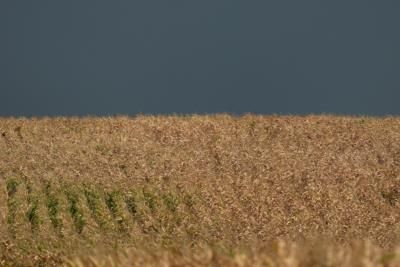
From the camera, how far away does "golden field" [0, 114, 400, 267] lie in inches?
1160

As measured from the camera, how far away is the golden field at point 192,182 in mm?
29453

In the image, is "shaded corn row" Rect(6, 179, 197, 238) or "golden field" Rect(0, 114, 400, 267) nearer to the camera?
"golden field" Rect(0, 114, 400, 267)

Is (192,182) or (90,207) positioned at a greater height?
(192,182)

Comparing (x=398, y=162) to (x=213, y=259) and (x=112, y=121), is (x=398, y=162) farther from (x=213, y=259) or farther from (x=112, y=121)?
(x=213, y=259)

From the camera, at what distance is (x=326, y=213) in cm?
3312

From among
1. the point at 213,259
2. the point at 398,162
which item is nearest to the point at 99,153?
the point at 398,162

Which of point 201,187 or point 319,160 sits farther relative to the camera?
point 319,160

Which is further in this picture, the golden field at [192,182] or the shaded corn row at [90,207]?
the shaded corn row at [90,207]

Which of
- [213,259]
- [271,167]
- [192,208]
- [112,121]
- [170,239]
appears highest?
[112,121]

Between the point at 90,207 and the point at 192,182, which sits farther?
the point at 192,182

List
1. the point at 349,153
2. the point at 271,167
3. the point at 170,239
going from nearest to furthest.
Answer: the point at 170,239 → the point at 271,167 → the point at 349,153

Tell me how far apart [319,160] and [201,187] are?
22.4 feet

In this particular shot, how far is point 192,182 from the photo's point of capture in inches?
1368

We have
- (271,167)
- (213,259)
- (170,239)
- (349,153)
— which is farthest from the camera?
(349,153)
